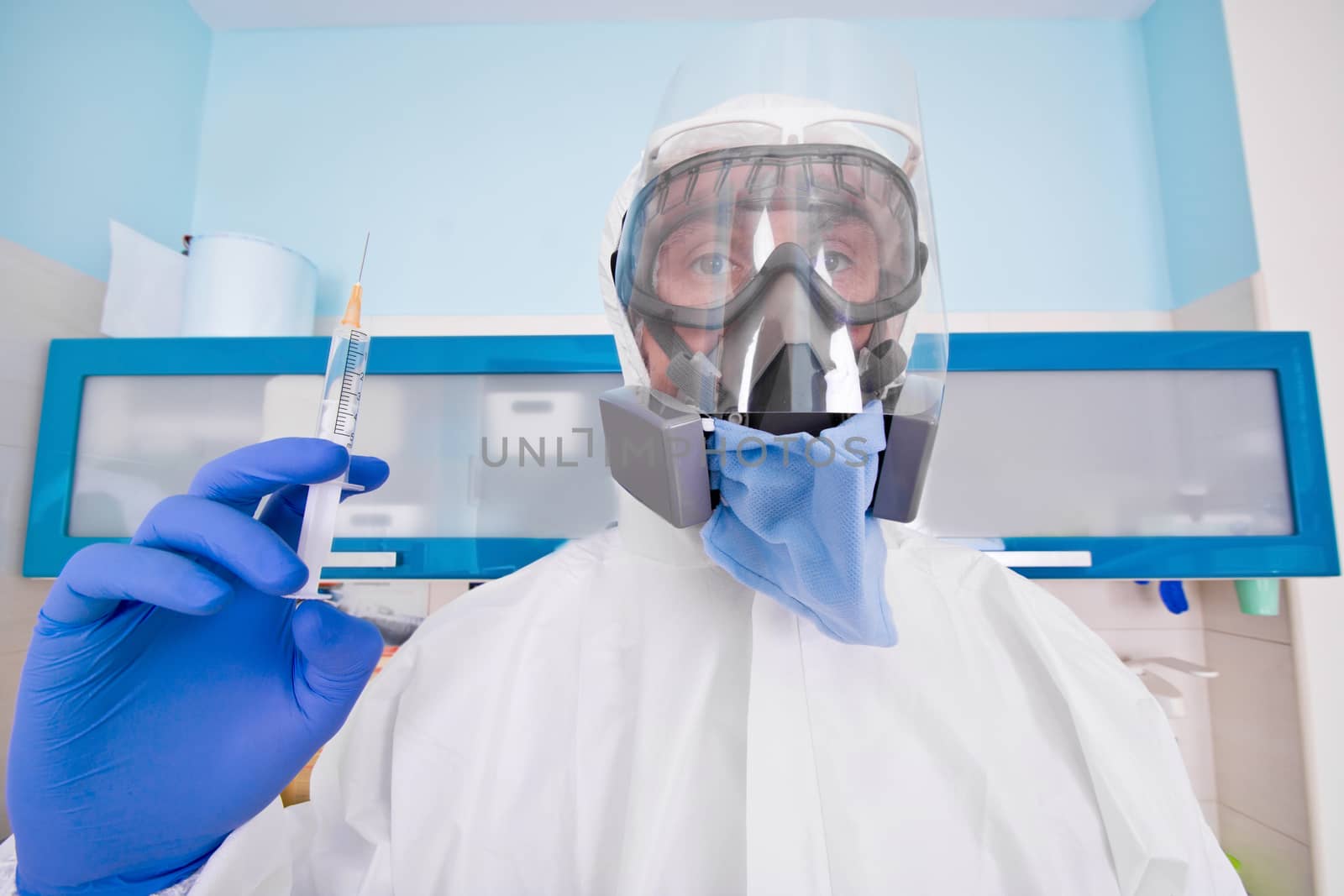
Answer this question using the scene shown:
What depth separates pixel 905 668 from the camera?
68 cm

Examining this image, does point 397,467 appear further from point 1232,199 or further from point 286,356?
point 1232,199

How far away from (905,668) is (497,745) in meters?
0.45

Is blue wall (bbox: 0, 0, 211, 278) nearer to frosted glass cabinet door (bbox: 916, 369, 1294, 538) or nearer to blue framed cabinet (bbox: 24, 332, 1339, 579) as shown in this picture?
blue framed cabinet (bbox: 24, 332, 1339, 579)

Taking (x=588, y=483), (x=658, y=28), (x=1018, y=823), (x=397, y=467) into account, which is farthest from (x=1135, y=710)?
(x=658, y=28)

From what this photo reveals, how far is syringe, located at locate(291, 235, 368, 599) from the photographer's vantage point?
0.53 metres

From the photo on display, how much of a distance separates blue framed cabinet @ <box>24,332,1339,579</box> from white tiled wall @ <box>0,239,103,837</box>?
0.13 ft

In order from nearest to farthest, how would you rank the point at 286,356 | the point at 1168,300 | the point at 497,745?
the point at 497,745
the point at 286,356
the point at 1168,300

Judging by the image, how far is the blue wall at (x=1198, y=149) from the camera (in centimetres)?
135

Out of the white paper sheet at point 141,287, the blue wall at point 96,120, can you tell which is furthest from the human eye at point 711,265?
the blue wall at point 96,120

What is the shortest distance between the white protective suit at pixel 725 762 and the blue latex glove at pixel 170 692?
65mm

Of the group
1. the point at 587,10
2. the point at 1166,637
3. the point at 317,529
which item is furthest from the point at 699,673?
the point at 587,10

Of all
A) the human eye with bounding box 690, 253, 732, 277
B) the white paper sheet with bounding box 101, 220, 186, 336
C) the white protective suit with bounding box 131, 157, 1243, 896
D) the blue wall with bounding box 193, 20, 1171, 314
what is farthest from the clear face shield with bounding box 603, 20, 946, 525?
the white paper sheet with bounding box 101, 220, 186, 336

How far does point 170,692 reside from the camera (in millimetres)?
548

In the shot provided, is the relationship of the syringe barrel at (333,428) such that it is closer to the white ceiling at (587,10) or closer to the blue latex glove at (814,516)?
the blue latex glove at (814,516)
